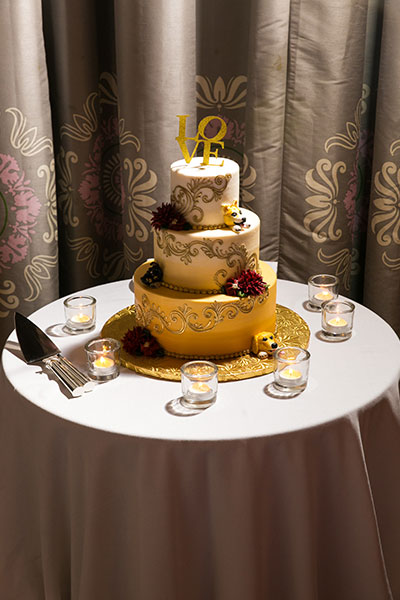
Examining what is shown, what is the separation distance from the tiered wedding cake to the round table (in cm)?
12

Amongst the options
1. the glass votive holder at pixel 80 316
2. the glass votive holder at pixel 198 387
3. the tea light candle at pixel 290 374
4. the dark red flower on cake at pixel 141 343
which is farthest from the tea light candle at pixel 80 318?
the tea light candle at pixel 290 374

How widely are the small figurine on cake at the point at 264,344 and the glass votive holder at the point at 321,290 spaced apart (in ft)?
Answer: 0.82

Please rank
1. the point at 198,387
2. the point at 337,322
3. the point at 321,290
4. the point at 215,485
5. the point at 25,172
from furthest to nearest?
the point at 25,172 → the point at 321,290 → the point at 337,322 → the point at 198,387 → the point at 215,485

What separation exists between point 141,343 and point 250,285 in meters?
0.25

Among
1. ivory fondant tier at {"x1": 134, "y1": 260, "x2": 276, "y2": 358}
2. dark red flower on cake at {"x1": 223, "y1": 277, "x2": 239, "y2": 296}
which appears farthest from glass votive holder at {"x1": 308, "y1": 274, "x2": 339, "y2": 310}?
dark red flower on cake at {"x1": 223, "y1": 277, "x2": 239, "y2": 296}

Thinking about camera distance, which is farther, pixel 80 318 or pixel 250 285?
pixel 80 318

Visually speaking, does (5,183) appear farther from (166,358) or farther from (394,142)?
(394,142)

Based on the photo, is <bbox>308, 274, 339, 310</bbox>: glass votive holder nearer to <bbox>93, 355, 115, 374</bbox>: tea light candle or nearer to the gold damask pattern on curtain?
<bbox>93, 355, 115, 374</bbox>: tea light candle

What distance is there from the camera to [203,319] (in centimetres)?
139

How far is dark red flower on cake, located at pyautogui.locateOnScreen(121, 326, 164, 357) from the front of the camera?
4.70ft

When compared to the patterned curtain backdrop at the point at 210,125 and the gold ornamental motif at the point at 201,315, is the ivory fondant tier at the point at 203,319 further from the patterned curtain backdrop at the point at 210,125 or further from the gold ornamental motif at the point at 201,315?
the patterned curtain backdrop at the point at 210,125

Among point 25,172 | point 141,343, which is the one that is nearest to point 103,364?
point 141,343

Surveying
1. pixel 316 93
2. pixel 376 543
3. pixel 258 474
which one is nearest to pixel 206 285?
pixel 258 474

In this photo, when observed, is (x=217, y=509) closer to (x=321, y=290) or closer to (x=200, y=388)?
(x=200, y=388)
